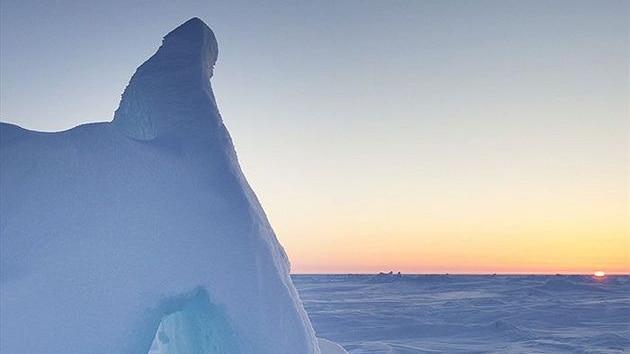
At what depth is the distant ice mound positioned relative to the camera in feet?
15.0

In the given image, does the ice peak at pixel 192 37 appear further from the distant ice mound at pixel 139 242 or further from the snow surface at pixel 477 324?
the snow surface at pixel 477 324

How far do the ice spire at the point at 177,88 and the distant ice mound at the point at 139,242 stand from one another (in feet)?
0.07

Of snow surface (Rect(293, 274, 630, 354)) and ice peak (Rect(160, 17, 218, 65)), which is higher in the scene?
ice peak (Rect(160, 17, 218, 65))

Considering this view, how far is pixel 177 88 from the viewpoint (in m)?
6.49

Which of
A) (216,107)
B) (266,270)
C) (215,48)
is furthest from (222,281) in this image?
(215,48)

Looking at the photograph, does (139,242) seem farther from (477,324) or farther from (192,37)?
(477,324)

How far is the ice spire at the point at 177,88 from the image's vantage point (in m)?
6.43

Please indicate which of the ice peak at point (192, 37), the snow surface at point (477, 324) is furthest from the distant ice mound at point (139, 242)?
the snow surface at point (477, 324)

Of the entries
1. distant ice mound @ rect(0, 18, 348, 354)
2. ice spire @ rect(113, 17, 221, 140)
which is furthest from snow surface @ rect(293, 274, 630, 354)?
distant ice mound @ rect(0, 18, 348, 354)

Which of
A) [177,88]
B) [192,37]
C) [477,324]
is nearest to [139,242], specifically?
[177,88]

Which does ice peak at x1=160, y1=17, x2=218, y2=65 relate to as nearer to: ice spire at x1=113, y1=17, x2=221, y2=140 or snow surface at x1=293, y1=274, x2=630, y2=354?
ice spire at x1=113, y1=17, x2=221, y2=140

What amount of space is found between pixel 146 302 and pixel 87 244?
643 millimetres

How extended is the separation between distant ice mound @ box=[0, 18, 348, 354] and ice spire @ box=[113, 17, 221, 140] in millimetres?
21

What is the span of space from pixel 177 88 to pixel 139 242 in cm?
202
